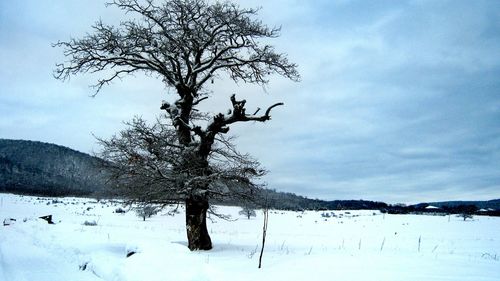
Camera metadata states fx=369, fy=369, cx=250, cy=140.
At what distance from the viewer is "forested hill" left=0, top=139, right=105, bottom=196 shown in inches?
4449

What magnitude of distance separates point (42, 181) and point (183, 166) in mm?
129818

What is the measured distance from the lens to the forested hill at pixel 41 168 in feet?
371

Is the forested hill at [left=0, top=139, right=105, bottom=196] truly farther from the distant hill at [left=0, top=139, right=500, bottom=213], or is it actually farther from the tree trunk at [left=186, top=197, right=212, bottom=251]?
the tree trunk at [left=186, top=197, right=212, bottom=251]

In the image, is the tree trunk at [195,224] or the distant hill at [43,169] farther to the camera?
the distant hill at [43,169]

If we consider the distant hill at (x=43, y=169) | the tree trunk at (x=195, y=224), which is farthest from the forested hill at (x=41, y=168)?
the tree trunk at (x=195, y=224)

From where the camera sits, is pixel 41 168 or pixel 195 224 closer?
pixel 195 224

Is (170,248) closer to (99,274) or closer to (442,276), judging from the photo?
(99,274)

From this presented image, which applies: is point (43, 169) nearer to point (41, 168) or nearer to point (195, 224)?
point (41, 168)

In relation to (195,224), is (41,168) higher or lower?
higher

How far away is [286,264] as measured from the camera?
299 inches

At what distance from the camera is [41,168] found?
436ft

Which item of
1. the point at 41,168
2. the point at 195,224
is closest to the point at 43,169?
the point at 41,168

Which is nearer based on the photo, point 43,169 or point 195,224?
point 195,224

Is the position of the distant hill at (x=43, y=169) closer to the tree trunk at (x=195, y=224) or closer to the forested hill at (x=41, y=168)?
the forested hill at (x=41, y=168)
